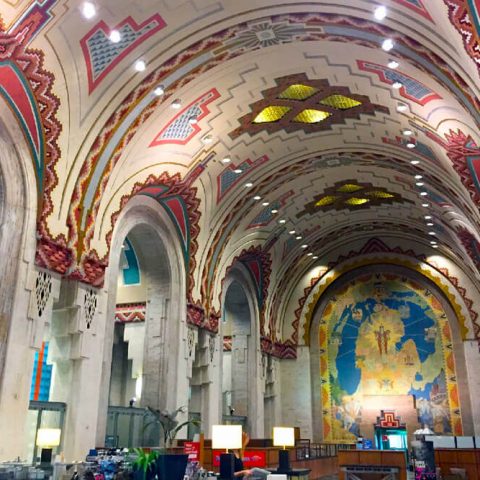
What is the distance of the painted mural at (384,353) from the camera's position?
18.6m

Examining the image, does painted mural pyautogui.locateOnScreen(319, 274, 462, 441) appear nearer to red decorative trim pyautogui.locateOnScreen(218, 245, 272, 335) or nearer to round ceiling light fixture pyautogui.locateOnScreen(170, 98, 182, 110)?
red decorative trim pyautogui.locateOnScreen(218, 245, 272, 335)

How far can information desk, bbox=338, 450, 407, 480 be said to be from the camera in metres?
11.0

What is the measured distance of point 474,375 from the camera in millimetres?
18234

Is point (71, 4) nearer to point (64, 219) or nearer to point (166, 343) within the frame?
point (64, 219)

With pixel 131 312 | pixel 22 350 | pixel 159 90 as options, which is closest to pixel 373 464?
pixel 131 312

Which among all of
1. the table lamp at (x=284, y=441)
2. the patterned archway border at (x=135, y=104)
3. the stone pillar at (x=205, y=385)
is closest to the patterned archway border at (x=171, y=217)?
the patterned archway border at (x=135, y=104)

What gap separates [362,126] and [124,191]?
567 centimetres

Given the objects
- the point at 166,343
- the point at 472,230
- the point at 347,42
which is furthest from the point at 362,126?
the point at 166,343

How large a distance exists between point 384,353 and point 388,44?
44.6 feet

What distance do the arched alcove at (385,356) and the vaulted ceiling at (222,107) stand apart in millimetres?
5536

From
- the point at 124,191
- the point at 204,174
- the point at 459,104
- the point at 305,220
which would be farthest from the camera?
the point at 305,220

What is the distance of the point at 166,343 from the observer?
1242 centimetres

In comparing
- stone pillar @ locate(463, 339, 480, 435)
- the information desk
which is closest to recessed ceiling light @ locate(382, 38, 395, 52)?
the information desk

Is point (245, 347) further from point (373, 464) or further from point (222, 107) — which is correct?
point (222, 107)
